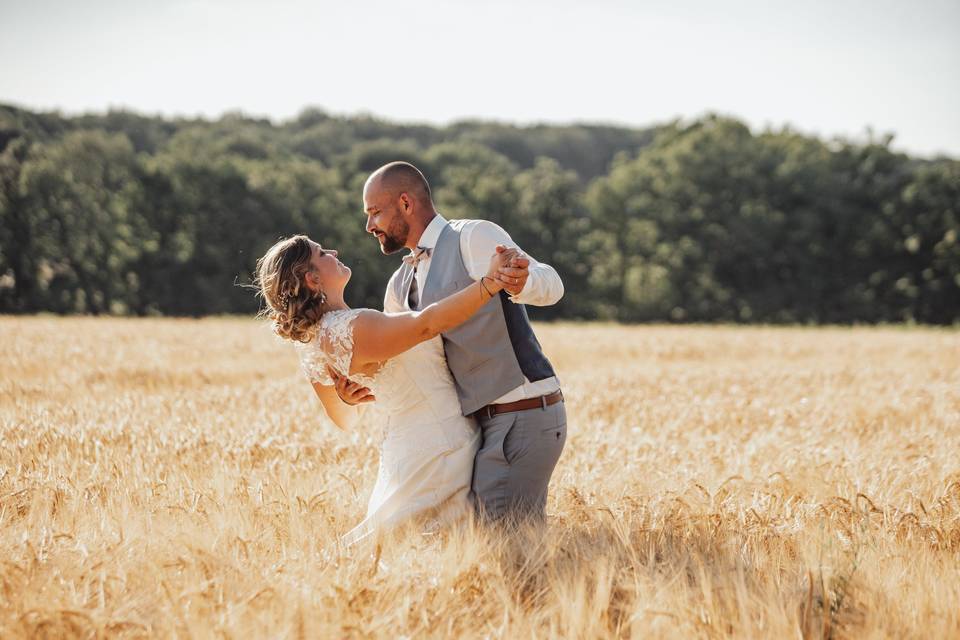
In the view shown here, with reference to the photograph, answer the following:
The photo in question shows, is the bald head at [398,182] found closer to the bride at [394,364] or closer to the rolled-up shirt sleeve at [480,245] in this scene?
the rolled-up shirt sleeve at [480,245]

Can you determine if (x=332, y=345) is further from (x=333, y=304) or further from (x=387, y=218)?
(x=387, y=218)

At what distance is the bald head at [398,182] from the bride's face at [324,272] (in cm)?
46

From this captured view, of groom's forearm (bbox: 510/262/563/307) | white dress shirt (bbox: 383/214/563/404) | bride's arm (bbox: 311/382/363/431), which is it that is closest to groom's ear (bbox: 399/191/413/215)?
white dress shirt (bbox: 383/214/563/404)

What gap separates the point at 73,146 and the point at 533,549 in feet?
168

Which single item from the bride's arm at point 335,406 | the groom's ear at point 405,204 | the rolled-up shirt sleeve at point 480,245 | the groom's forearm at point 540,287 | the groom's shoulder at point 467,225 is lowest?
the bride's arm at point 335,406

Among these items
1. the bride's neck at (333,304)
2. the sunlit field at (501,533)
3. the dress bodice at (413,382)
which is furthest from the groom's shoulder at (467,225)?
the sunlit field at (501,533)

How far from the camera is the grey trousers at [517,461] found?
14.9ft

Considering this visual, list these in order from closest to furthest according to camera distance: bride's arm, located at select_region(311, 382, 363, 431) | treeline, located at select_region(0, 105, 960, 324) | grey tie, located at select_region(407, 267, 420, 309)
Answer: grey tie, located at select_region(407, 267, 420, 309) < bride's arm, located at select_region(311, 382, 363, 431) < treeline, located at select_region(0, 105, 960, 324)

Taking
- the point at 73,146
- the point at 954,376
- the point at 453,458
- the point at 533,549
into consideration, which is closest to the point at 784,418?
the point at 453,458

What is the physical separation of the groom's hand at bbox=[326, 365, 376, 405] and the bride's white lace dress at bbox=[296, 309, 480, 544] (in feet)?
0.18

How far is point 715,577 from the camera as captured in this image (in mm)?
3414

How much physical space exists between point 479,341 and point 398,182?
1.01 metres

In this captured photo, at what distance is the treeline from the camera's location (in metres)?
45.5

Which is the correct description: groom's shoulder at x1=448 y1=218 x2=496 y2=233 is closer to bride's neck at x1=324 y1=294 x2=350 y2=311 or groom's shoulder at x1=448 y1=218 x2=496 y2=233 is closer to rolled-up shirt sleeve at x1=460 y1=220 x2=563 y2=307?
rolled-up shirt sleeve at x1=460 y1=220 x2=563 y2=307
